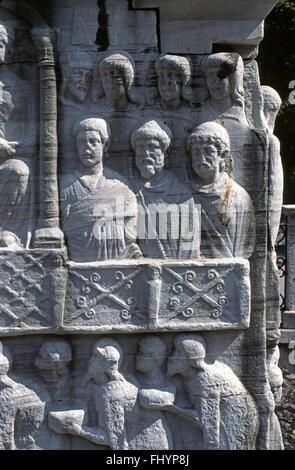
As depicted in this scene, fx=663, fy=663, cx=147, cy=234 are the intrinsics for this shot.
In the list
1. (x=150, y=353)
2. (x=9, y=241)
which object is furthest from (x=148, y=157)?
(x=150, y=353)

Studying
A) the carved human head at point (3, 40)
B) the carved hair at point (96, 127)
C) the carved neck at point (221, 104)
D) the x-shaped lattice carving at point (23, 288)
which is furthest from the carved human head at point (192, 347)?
the carved human head at point (3, 40)

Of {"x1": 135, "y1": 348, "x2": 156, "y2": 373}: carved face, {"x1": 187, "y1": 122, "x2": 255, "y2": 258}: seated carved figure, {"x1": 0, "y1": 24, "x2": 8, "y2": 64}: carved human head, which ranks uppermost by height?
{"x1": 0, "y1": 24, "x2": 8, "y2": 64}: carved human head

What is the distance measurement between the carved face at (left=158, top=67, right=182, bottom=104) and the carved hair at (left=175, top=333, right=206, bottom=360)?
1.52 metres

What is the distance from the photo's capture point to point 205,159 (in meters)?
4.18

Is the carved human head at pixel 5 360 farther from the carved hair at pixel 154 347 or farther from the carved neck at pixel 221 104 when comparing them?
the carved neck at pixel 221 104

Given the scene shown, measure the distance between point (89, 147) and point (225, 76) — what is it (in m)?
0.96

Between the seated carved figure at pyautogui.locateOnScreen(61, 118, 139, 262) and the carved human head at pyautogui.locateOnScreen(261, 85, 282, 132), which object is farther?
the carved human head at pyautogui.locateOnScreen(261, 85, 282, 132)

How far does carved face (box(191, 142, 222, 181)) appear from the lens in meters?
4.16

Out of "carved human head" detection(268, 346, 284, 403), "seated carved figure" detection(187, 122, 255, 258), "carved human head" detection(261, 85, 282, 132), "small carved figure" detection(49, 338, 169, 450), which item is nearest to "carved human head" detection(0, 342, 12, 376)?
"small carved figure" detection(49, 338, 169, 450)

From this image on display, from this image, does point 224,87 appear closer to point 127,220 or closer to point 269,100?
point 269,100

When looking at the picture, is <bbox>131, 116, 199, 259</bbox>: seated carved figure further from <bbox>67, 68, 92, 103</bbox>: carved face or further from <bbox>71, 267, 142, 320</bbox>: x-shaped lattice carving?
<bbox>67, 68, 92, 103</bbox>: carved face

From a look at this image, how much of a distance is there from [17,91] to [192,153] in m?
1.18

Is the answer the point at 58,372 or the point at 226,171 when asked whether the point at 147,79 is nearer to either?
the point at 226,171

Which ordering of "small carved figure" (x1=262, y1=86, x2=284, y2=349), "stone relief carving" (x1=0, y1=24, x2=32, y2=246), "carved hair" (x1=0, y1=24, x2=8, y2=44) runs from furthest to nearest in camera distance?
"small carved figure" (x1=262, y1=86, x2=284, y2=349)
"stone relief carving" (x1=0, y1=24, x2=32, y2=246)
"carved hair" (x1=0, y1=24, x2=8, y2=44)
